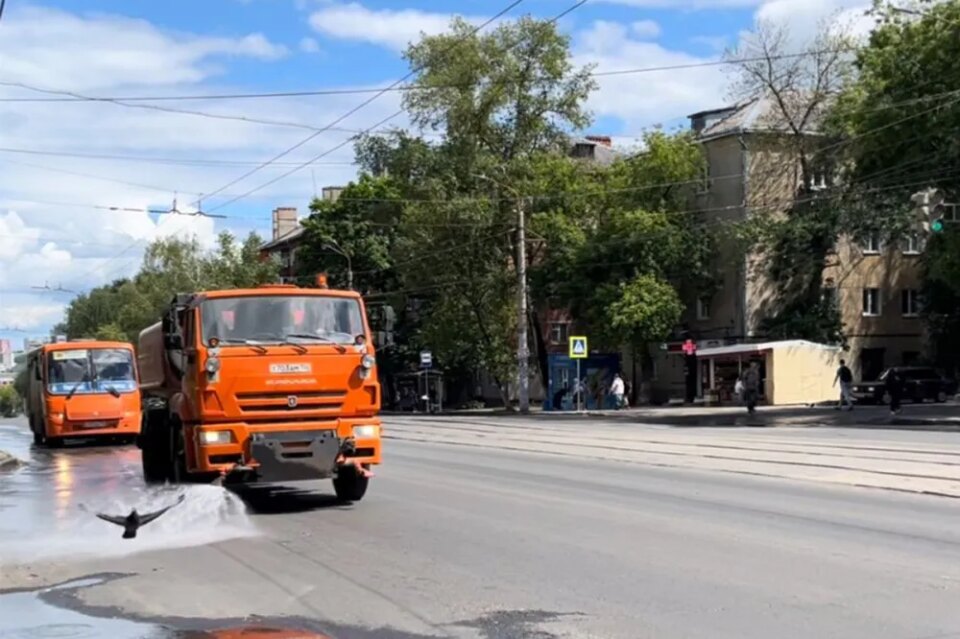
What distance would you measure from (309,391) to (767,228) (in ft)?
130

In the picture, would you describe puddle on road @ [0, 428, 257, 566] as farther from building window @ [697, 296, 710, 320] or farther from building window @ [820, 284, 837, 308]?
building window @ [697, 296, 710, 320]

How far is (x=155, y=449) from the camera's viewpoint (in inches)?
640

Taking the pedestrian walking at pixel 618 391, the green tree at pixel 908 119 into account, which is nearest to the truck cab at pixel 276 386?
the green tree at pixel 908 119

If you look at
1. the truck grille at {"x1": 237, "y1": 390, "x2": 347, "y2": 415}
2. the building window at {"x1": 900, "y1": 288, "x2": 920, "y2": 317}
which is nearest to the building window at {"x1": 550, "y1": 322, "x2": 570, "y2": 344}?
the building window at {"x1": 900, "y1": 288, "x2": 920, "y2": 317}

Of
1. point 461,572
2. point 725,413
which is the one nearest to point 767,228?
point 725,413

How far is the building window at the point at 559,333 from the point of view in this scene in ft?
220

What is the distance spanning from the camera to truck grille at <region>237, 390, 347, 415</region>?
1252 cm

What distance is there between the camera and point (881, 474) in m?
15.5

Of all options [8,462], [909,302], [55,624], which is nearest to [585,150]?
[909,302]

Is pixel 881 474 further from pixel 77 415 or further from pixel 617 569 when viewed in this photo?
pixel 77 415

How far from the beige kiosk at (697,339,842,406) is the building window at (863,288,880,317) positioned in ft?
26.4

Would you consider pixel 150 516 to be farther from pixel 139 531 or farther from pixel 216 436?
pixel 216 436

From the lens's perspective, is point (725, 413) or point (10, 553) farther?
point (725, 413)

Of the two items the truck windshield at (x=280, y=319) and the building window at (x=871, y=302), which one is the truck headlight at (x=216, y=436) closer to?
the truck windshield at (x=280, y=319)
